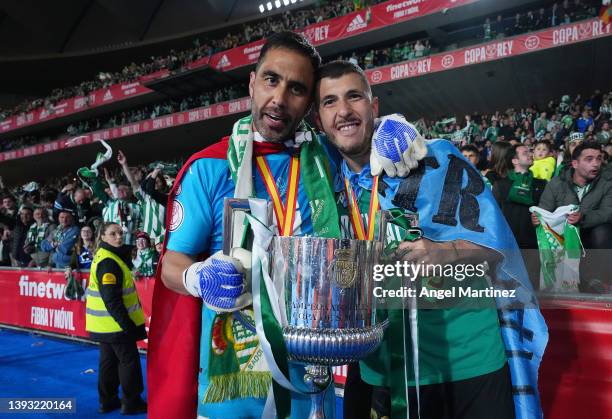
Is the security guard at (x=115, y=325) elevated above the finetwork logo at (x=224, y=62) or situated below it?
below

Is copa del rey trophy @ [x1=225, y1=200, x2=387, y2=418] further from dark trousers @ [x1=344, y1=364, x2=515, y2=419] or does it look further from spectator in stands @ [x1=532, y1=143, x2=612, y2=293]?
spectator in stands @ [x1=532, y1=143, x2=612, y2=293]

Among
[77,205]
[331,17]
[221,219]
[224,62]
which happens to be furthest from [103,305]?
[224,62]

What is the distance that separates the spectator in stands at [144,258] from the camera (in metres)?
5.67

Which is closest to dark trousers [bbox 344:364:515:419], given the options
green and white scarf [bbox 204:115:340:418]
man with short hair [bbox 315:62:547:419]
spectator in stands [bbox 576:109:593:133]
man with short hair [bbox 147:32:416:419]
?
man with short hair [bbox 315:62:547:419]

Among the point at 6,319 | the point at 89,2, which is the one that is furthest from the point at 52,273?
the point at 89,2

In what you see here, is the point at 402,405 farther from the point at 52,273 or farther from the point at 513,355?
the point at 52,273

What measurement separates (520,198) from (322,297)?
3.29 meters

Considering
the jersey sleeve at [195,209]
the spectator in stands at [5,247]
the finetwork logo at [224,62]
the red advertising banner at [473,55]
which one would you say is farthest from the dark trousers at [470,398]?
the finetwork logo at [224,62]

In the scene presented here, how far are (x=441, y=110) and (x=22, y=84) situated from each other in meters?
25.5

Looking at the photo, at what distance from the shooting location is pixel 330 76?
1.46 meters

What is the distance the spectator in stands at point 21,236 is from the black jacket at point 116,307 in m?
6.00

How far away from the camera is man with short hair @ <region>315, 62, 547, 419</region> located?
4.17 feet

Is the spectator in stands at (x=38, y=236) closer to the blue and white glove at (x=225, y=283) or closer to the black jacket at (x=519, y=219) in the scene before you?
the black jacket at (x=519, y=219)

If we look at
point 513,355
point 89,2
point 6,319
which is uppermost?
point 89,2
